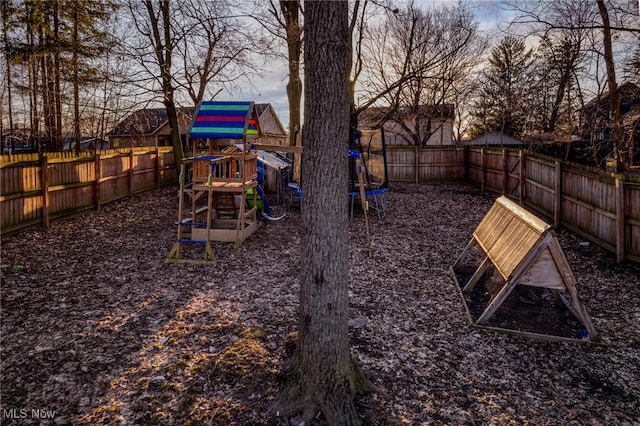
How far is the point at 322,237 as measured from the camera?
2.73 metres

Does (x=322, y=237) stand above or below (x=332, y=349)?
above

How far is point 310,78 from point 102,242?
20.7 ft

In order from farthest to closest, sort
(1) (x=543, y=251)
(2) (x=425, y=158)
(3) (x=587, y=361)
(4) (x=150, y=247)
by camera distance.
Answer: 1. (2) (x=425, y=158)
2. (4) (x=150, y=247)
3. (1) (x=543, y=251)
4. (3) (x=587, y=361)

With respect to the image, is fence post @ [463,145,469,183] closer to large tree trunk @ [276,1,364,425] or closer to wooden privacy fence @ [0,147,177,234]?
wooden privacy fence @ [0,147,177,234]

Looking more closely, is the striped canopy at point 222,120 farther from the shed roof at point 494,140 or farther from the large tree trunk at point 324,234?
the shed roof at point 494,140

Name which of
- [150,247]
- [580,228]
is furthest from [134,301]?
[580,228]

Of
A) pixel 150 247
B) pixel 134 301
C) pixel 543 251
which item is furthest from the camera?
pixel 150 247

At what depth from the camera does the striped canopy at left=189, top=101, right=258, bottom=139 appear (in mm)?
7270

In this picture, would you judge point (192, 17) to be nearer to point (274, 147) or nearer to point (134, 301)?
point (274, 147)

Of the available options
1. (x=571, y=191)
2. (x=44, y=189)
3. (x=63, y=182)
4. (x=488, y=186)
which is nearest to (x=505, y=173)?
(x=488, y=186)

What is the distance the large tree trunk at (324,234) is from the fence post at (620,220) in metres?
5.18

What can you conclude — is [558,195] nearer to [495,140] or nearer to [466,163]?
[466,163]

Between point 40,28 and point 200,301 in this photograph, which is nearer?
point 200,301

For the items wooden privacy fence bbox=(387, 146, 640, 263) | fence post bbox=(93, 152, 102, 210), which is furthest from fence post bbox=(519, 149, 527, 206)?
fence post bbox=(93, 152, 102, 210)
